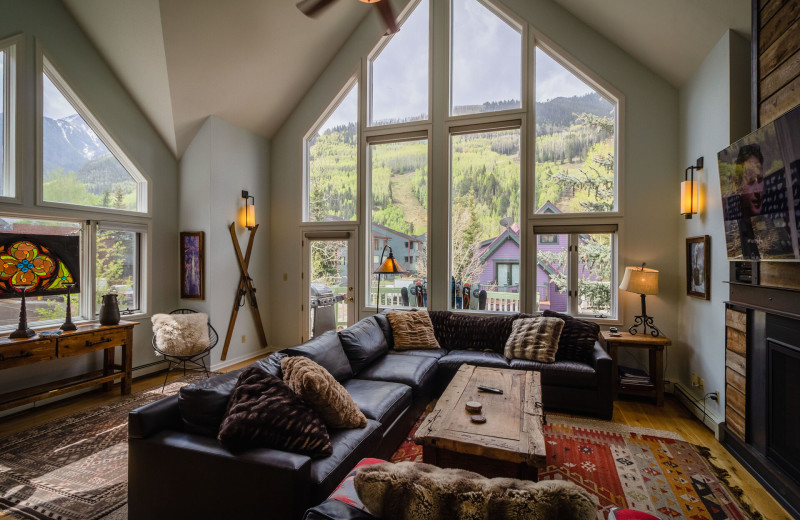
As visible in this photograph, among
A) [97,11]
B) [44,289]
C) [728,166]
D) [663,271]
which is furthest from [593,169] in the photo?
[44,289]

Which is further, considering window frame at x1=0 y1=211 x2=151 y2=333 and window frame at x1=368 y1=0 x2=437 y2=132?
window frame at x1=368 y1=0 x2=437 y2=132

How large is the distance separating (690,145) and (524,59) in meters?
2.12

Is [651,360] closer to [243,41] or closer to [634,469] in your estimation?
[634,469]

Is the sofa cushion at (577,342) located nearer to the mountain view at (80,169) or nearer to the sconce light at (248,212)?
the sconce light at (248,212)

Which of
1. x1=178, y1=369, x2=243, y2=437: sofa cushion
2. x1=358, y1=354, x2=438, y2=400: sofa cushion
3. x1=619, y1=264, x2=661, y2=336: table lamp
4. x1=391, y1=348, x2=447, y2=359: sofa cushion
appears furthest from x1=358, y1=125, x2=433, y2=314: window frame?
x1=178, y1=369, x2=243, y2=437: sofa cushion

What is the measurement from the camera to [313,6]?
10.3 feet

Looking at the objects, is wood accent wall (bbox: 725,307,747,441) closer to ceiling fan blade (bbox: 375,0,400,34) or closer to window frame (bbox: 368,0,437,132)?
ceiling fan blade (bbox: 375,0,400,34)

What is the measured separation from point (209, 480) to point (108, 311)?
123 inches

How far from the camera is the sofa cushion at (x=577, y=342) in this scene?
3.70m

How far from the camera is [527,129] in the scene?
15.1 ft

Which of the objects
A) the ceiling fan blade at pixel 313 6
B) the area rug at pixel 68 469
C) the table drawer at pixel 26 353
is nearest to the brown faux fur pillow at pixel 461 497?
the area rug at pixel 68 469

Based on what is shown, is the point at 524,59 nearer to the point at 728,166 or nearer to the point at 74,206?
the point at 728,166

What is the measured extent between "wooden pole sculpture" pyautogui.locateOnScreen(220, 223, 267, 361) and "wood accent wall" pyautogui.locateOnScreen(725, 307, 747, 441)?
5249mm

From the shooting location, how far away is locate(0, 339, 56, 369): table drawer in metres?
3.03
